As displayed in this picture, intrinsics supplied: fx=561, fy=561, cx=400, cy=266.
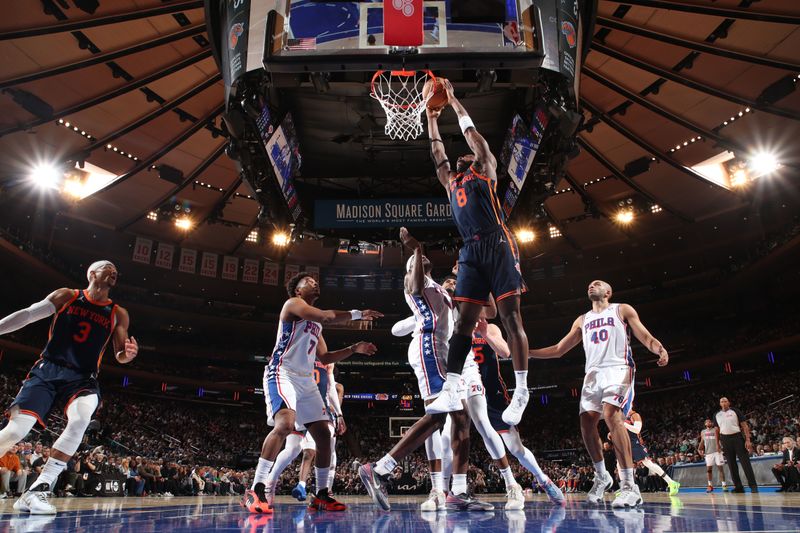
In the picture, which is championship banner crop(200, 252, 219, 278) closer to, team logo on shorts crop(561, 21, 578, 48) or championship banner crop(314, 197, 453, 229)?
championship banner crop(314, 197, 453, 229)

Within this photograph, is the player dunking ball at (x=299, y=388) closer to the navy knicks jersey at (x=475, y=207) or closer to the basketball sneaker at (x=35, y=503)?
the navy knicks jersey at (x=475, y=207)

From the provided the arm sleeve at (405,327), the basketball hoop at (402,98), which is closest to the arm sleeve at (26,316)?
the arm sleeve at (405,327)

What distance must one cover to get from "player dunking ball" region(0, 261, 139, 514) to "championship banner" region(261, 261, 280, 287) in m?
27.2

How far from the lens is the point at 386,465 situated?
5281 mm

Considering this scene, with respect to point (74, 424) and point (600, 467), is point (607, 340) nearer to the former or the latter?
point (600, 467)

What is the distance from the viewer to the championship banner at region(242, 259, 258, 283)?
1256 inches

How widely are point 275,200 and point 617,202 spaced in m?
14.9

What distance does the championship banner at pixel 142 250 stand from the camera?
28.8 meters

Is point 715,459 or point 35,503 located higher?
point 715,459

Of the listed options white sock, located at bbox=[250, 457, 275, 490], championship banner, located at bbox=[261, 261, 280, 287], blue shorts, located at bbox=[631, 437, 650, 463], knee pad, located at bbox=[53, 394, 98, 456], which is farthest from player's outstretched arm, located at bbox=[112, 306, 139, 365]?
championship banner, located at bbox=[261, 261, 280, 287]

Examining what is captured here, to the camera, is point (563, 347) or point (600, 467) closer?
point (600, 467)

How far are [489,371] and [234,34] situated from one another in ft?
23.2

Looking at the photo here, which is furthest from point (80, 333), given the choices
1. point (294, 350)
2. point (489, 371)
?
point (489, 371)

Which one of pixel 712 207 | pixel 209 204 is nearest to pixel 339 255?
pixel 209 204
